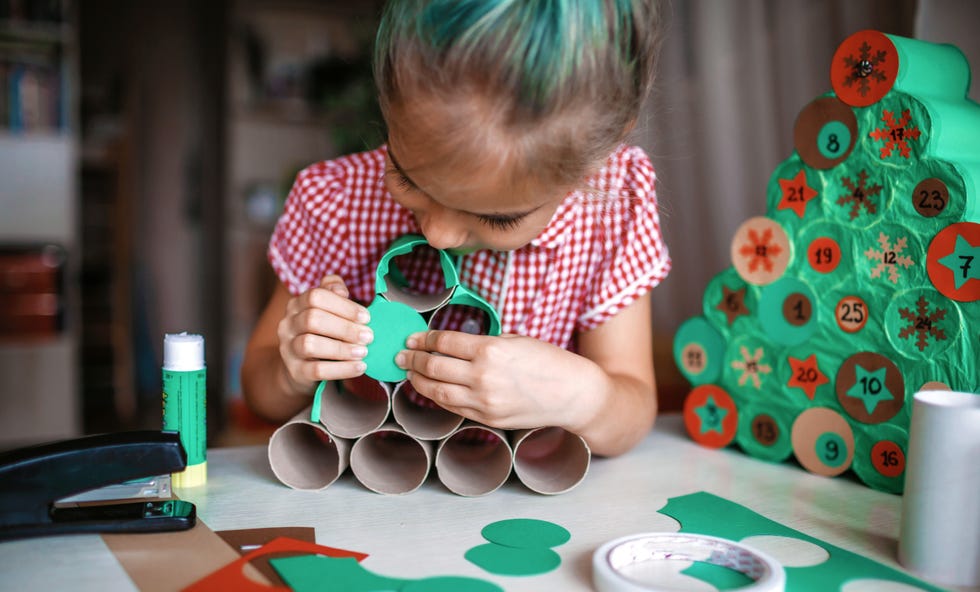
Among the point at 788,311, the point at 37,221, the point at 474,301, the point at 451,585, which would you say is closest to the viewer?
the point at 451,585

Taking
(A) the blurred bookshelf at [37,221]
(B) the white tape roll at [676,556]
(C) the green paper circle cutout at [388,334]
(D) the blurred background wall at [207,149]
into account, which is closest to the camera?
(B) the white tape roll at [676,556]

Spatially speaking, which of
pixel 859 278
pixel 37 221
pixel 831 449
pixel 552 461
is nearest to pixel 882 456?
pixel 831 449

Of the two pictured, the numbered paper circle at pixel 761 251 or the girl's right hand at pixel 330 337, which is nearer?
the girl's right hand at pixel 330 337

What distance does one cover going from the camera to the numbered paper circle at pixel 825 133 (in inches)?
32.2

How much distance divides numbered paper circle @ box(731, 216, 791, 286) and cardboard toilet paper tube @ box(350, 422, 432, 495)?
41 cm

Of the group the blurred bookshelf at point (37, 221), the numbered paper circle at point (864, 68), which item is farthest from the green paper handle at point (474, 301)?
the blurred bookshelf at point (37, 221)

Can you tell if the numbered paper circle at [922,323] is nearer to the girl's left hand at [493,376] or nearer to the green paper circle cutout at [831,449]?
the green paper circle cutout at [831,449]

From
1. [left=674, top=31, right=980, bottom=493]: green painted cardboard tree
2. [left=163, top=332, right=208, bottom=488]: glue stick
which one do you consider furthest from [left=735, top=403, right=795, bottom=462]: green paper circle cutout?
[left=163, top=332, right=208, bottom=488]: glue stick

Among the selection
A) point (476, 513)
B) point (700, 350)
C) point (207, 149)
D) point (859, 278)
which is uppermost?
point (207, 149)

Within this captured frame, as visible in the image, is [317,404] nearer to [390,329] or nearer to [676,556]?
[390,329]

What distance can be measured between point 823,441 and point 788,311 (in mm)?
138

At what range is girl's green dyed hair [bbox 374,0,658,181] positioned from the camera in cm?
56

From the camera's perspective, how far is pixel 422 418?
2.56ft

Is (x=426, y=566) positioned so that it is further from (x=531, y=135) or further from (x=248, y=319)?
(x=248, y=319)
